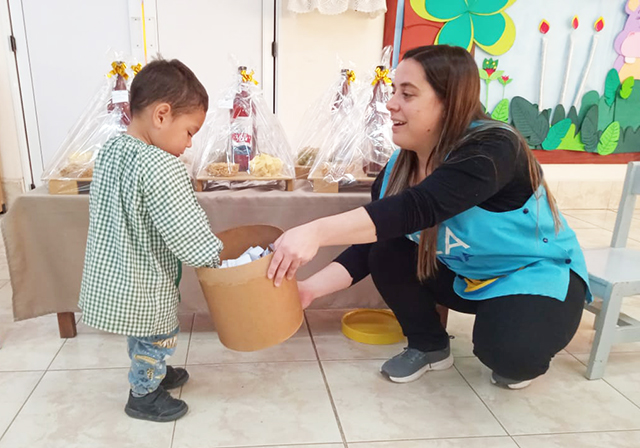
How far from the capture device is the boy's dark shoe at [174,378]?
1305 millimetres

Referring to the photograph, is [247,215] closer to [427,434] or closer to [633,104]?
[427,434]

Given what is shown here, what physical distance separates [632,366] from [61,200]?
179cm

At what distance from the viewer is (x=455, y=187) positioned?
102 cm

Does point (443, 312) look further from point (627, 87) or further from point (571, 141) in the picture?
point (627, 87)

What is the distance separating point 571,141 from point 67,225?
3.25 metres

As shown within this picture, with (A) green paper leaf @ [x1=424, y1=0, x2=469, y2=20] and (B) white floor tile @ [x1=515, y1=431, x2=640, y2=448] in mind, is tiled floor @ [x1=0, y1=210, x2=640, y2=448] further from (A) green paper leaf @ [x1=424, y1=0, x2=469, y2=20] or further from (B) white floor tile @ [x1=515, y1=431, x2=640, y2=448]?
(A) green paper leaf @ [x1=424, y1=0, x2=469, y2=20]

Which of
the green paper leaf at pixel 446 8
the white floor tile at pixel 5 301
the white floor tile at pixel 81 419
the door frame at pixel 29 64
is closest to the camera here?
the white floor tile at pixel 81 419

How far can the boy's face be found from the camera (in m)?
1.05

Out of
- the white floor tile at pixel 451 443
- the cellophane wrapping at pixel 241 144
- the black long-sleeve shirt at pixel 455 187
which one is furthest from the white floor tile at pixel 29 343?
the black long-sleeve shirt at pixel 455 187

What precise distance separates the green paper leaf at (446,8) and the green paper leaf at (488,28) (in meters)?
0.10

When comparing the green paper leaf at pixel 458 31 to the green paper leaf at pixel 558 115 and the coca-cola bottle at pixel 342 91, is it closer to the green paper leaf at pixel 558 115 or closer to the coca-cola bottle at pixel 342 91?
the green paper leaf at pixel 558 115

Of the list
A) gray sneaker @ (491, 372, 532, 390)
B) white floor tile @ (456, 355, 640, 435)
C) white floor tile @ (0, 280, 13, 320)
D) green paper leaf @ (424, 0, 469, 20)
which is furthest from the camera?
green paper leaf @ (424, 0, 469, 20)

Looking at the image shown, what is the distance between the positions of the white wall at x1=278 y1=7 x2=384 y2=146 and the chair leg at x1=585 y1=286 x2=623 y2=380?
2.07 meters

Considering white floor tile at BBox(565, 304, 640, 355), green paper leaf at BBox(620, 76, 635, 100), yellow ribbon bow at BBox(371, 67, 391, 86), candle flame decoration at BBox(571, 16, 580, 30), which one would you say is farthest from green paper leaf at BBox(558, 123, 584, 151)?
yellow ribbon bow at BBox(371, 67, 391, 86)
